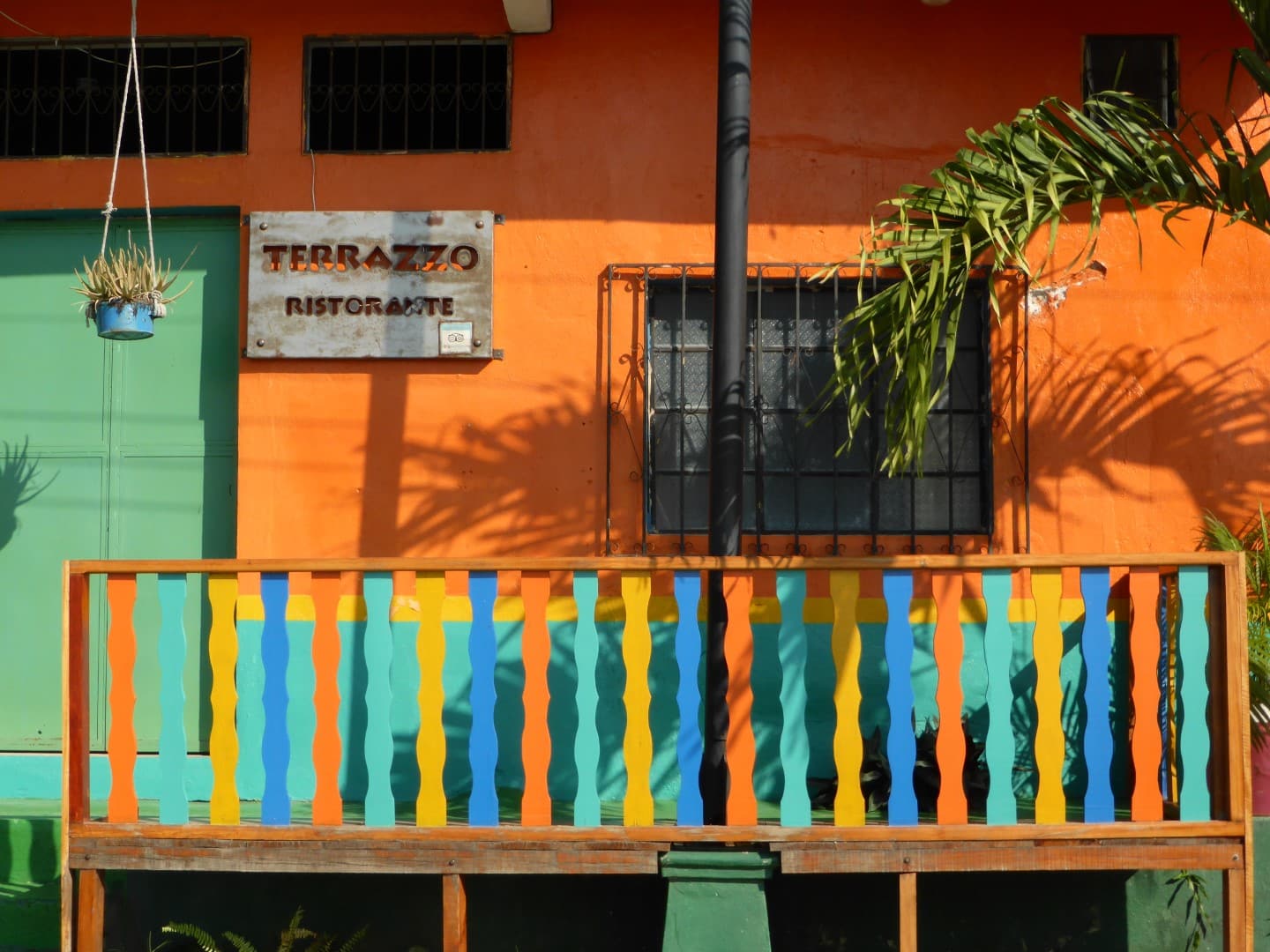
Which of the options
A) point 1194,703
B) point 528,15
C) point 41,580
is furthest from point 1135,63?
point 41,580

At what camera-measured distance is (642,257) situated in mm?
6359

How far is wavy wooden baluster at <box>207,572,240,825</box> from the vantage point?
16.0ft

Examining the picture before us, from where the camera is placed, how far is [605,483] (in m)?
6.30

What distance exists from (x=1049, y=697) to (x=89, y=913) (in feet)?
10.5

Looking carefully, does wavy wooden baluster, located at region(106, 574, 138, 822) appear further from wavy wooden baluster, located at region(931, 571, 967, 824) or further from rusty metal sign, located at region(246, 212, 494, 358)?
wavy wooden baluster, located at region(931, 571, 967, 824)

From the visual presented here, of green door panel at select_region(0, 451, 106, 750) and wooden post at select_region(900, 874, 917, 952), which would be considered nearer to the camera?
wooden post at select_region(900, 874, 917, 952)

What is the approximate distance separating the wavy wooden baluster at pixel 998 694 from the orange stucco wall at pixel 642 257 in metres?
1.45

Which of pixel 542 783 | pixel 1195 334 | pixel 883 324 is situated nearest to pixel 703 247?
pixel 883 324

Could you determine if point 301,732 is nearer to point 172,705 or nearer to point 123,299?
point 172,705

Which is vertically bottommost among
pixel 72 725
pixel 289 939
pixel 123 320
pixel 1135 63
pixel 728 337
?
pixel 289 939

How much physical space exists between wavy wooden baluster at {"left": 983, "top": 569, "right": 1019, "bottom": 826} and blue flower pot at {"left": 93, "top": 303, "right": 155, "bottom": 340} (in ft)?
10.4

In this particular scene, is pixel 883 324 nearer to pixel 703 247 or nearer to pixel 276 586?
pixel 703 247

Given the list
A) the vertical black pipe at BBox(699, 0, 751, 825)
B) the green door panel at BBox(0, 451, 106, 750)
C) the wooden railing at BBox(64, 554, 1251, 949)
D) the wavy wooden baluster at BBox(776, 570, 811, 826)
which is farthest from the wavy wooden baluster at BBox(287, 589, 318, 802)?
the green door panel at BBox(0, 451, 106, 750)

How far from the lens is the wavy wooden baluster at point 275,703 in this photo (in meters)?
4.89
